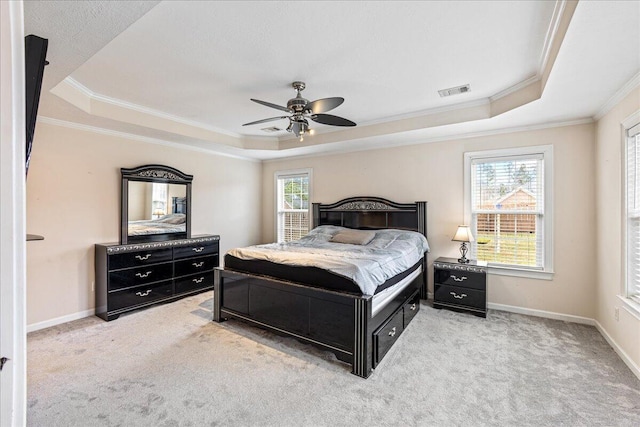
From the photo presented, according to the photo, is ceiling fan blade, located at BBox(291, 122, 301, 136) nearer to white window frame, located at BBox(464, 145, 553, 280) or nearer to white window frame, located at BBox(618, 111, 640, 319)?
white window frame, located at BBox(464, 145, 553, 280)

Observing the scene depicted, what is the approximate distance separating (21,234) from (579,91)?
396 centimetres

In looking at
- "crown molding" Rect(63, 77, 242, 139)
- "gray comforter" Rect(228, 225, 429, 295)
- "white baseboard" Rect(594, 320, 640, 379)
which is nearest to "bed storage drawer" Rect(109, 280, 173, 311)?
"gray comforter" Rect(228, 225, 429, 295)

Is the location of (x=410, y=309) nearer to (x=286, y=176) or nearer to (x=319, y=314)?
(x=319, y=314)

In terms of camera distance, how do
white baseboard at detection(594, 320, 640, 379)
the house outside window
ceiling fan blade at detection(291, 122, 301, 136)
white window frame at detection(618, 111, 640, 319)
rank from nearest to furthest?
1. white baseboard at detection(594, 320, 640, 379)
2. the house outside window
3. white window frame at detection(618, 111, 640, 319)
4. ceiling fan blade at detection(291, 122, 301, 136)

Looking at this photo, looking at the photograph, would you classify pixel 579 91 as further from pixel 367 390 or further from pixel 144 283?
pixel 144 283

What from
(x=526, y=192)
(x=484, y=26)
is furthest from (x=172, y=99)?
(x=526, y=192)

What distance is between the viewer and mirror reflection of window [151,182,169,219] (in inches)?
176

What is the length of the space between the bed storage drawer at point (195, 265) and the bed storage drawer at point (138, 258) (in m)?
0.23

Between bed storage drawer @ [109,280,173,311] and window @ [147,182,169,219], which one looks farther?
window @ [147,182,169,219]

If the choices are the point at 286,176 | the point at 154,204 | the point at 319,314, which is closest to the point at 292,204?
the point at 286,176

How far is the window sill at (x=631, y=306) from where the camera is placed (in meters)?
2.49

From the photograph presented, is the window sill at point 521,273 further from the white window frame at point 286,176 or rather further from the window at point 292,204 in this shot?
the window at point 292,204

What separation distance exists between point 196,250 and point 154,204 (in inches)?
37.1

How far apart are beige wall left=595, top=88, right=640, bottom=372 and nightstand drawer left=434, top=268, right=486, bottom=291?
3.86ft
